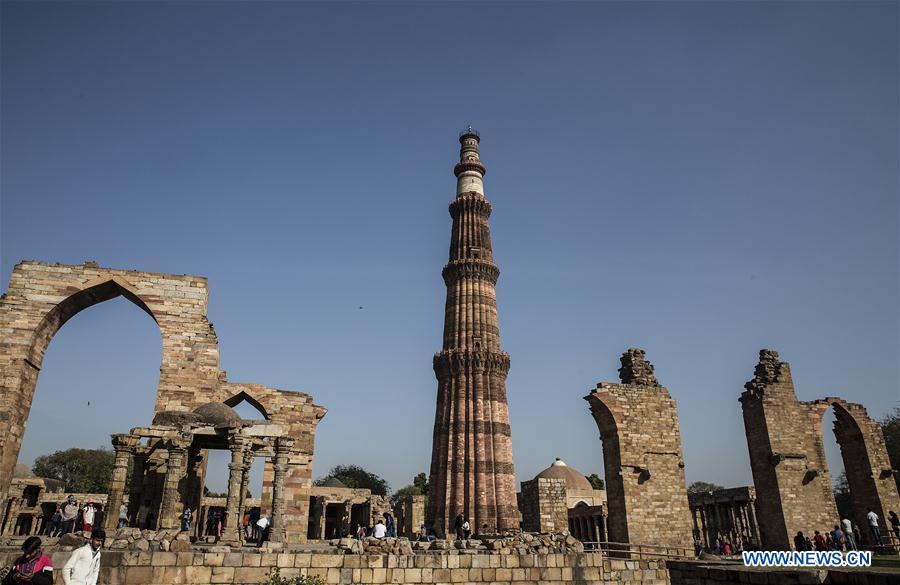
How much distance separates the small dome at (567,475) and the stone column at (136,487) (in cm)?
2547

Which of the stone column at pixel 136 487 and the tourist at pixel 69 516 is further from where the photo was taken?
the stone column at pixel 136 487

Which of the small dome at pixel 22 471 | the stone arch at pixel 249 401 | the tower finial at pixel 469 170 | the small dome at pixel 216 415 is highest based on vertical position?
the tower finial at pixel 469 170

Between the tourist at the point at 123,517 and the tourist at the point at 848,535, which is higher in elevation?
the tourist at the point at 123,517

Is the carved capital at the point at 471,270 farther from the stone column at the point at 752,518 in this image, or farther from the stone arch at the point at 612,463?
the stone column at the point at 752,518

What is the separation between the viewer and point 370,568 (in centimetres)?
909

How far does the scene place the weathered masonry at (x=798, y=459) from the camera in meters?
15.4

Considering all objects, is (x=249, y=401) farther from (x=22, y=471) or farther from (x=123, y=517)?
(x=22, y=471)

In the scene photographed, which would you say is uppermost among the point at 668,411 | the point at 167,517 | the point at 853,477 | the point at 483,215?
the point at 483,215

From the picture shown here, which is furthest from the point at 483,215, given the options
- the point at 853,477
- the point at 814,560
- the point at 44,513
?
the point at 44,513

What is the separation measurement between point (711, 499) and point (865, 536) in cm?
435

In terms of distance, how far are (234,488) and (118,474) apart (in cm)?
231

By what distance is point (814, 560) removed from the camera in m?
11.1

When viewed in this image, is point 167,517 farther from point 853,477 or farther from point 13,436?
point 853,477

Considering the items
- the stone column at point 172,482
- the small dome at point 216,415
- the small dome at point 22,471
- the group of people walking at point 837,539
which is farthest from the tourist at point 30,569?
the small dome at point 22,471
